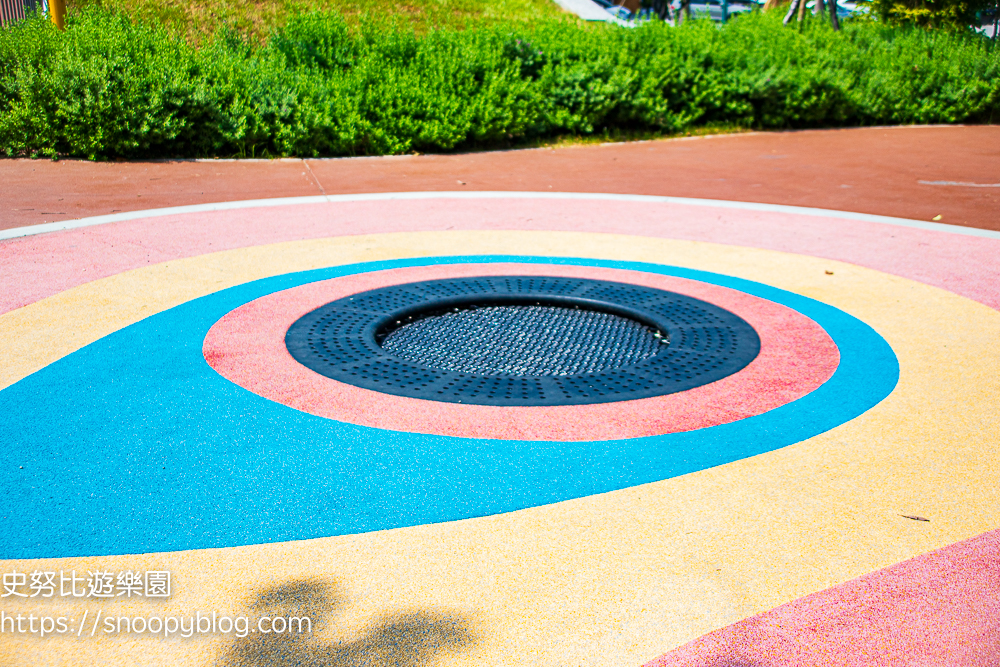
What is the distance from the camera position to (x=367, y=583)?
8.12 ft

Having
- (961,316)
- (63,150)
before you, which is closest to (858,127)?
(961,316)

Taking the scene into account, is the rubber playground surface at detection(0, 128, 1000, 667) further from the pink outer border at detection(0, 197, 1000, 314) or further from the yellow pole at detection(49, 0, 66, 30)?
the yellow pole at detection(49, 0, 66, 30)

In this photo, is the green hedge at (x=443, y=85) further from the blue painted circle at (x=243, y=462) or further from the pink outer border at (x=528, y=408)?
the blue painted circle at (x=243, y=462)

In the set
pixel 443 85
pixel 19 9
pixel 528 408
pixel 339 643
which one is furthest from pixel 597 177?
pixel 19 9

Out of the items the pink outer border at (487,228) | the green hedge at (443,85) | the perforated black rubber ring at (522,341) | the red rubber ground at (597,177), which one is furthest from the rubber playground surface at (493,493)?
the green hedge at (443,85)

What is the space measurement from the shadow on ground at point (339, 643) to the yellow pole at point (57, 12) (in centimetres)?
1386

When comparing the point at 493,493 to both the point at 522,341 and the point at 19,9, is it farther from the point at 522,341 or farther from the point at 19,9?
the point at 19,9

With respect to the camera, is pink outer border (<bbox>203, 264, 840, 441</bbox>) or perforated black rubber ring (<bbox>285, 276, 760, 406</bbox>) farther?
perforated black rubber ring (<bbox>285, 276, 760, 406</bbox>)

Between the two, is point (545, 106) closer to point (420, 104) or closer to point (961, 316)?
point (420, 104)

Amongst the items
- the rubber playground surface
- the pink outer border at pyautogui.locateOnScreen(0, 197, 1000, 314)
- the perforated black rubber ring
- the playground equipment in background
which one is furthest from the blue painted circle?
the playground equipment in background

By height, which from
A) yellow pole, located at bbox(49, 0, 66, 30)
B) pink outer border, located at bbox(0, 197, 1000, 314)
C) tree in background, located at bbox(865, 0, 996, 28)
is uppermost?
tree in background, located at bbox(865, 0, 996, 28)

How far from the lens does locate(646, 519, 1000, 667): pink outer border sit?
7.13ft

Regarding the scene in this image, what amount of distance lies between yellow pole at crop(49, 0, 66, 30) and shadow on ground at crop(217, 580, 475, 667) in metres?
13.9

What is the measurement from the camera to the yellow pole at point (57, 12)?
527 inches
